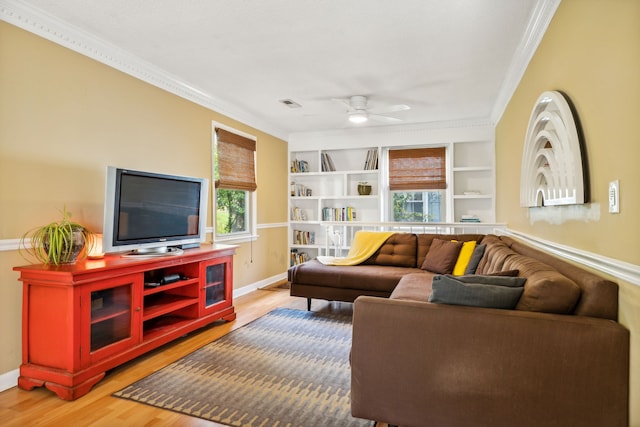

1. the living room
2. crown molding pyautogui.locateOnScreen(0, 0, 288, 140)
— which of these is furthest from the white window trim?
crown molding pyautogui.locateOnScreen(0, 0, 288, 140)

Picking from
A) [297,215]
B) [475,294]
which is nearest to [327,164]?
[297,215]

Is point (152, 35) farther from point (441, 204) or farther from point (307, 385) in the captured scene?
point (441, 204)

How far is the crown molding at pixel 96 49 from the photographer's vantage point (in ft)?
8.09

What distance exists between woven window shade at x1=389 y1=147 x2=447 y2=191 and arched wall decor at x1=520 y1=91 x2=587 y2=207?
2794mm

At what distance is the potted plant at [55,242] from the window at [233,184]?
6.67 ft

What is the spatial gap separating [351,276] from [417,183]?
2.53 meters

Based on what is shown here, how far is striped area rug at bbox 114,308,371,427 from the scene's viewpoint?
207cm

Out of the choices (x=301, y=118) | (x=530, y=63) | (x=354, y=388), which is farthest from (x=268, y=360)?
(x=301, y=118)

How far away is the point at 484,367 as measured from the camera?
161cm

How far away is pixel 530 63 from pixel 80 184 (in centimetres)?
364

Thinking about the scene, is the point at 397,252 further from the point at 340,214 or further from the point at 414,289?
the point at 340,214

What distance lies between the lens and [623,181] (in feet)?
4.74

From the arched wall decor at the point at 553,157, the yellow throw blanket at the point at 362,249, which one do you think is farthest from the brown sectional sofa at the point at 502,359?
the yellow throw blanket at the point at 362,249

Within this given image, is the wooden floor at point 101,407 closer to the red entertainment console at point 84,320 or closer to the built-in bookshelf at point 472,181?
the red entertainment console at point 84,320
